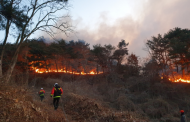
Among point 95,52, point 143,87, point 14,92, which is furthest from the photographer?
point 95,52

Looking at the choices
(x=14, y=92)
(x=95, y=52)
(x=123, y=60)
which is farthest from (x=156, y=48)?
(x=14, y=92)

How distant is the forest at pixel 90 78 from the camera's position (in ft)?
20.7

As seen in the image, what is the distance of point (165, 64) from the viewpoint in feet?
77.5

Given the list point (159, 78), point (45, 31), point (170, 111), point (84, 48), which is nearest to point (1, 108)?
point (45, 31)

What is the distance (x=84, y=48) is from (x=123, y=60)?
10083 millimetres

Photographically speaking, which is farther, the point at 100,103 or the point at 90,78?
the point at 90,78

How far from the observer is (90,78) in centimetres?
2861

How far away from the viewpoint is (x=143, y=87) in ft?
69.3

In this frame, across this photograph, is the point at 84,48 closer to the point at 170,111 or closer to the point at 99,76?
the point at 99,76

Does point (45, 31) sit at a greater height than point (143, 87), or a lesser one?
greater

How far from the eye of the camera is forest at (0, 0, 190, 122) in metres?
6.31

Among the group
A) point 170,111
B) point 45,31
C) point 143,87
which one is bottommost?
point 170,111

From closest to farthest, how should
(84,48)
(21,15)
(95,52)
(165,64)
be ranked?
(21,15) < (165,64) < (95,52) < (84,48)

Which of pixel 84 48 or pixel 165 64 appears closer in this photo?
pixel 165 64
